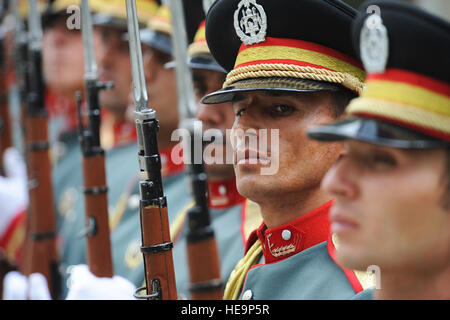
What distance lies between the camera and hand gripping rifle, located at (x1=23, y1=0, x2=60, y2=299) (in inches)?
151

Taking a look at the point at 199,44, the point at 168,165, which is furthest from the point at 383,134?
the point at 168,165

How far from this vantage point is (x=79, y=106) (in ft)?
8.80

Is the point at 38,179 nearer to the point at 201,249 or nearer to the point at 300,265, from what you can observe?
the point at 201,249

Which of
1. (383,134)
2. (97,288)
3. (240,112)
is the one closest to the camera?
(383,134)

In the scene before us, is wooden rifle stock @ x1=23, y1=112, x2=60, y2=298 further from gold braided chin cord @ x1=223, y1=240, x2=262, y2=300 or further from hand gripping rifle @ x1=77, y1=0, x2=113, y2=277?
gold braided chin cord @ x1=223, y1=240, x2=262, y2=300

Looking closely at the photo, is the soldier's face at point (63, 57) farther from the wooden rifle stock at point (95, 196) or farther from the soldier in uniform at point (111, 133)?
Answer: the wooden rifle stock at point (95, 196)

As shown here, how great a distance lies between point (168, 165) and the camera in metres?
3.83

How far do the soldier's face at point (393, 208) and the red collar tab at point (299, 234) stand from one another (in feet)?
1.73

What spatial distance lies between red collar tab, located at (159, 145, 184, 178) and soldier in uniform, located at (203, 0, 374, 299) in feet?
6.19

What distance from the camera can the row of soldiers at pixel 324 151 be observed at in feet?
3.99

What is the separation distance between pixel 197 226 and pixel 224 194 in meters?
0.47
